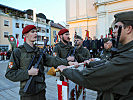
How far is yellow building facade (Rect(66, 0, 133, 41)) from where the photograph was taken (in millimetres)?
15211

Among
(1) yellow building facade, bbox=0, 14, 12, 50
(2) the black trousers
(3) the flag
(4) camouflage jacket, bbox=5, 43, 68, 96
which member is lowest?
(2) the black trousers

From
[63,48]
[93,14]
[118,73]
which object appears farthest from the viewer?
[93,14]

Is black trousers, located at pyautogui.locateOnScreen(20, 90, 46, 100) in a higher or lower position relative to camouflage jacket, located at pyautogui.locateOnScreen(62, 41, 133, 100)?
lower

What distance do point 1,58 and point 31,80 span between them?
21.0 m

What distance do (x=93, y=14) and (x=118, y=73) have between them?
18.5 meters

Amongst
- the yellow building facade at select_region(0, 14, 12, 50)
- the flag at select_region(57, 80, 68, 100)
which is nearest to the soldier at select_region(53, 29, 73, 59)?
the flag at select_region(57, 80, 68, 100)

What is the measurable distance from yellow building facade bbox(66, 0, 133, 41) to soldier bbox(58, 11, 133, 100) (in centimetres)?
1520

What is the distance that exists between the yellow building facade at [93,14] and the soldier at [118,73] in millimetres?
15197

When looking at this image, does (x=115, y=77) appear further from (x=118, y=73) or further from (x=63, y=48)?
(x=63, y=48)

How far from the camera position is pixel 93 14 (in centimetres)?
1819

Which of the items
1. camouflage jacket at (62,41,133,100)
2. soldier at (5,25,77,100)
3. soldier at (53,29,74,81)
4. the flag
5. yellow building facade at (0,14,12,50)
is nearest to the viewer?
camouflage jacket at (62,41,133,100)

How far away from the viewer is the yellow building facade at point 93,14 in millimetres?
15211

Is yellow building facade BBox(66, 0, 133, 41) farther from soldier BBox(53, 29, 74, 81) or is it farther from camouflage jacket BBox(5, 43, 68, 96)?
camouflage jacket BBox(5, 43, 68, 96)

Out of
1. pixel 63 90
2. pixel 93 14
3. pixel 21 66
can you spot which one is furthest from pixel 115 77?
pixel 93 14
